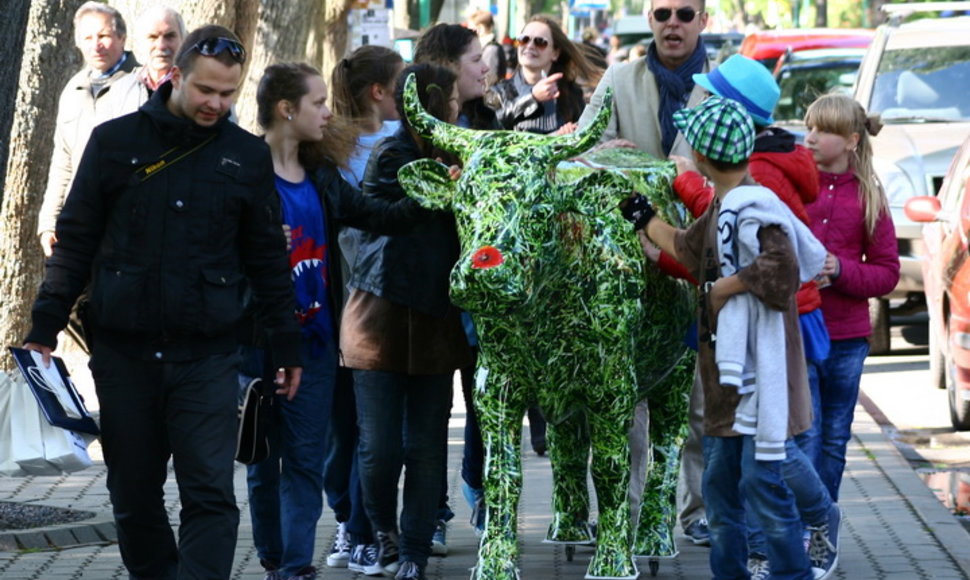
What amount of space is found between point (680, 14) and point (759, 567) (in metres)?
2.36

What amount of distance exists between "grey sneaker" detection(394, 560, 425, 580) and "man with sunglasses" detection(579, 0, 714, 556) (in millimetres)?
A: 1062

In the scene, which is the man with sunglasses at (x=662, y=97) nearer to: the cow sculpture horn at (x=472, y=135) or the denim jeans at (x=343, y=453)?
the denim jeans at (x=343, y=453)

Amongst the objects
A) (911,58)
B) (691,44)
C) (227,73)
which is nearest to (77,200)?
(227,73)

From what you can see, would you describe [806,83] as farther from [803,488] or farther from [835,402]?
[803,488]

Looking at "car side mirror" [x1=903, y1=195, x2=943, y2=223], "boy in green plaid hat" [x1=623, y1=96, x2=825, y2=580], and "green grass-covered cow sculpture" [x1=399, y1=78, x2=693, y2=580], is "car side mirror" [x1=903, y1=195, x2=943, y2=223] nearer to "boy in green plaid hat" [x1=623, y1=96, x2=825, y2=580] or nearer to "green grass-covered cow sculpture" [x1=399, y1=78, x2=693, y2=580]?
"green grass-covered cow sculpture" [x1=399, y1=78, x2=693, y2=580]

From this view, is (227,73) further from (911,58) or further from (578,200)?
(911,58)

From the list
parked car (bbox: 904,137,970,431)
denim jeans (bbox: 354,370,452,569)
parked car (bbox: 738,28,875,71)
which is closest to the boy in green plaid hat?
denim jeans (bbox: 354,370,452,569)

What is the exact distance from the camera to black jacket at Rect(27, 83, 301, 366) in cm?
571

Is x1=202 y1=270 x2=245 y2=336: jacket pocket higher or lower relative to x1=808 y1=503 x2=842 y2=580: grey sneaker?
higher

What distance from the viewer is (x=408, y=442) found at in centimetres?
700

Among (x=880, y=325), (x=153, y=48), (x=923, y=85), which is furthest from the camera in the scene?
(x=923, y=85)

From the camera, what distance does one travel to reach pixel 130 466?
586cm

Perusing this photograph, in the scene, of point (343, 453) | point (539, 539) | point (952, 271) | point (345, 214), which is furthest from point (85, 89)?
point (952, 271)

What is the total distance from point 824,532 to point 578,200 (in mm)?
1693
